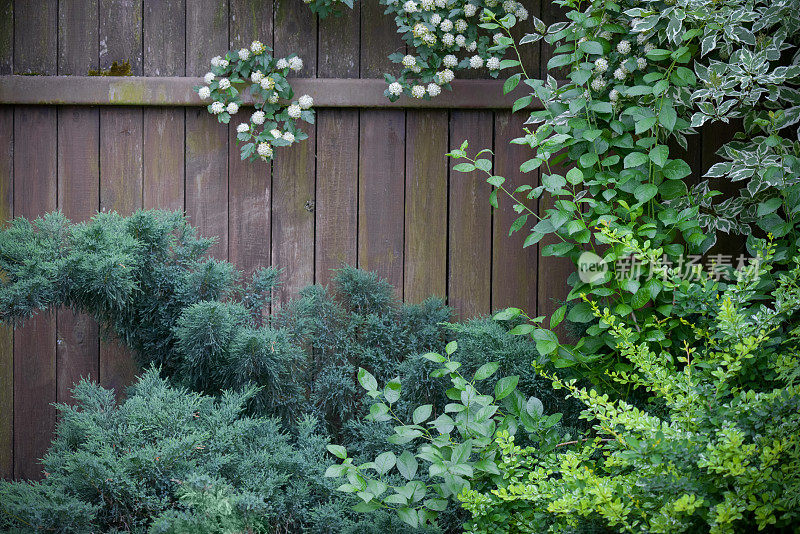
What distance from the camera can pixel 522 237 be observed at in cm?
240

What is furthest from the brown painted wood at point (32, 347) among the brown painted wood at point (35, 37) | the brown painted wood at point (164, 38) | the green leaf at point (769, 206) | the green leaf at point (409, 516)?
the green leaf at point (769, 206)

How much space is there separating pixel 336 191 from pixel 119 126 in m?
0.79

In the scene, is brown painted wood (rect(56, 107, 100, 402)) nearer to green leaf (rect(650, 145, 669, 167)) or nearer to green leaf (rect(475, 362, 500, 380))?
green leaf (rect(475, 362, 500, 380))

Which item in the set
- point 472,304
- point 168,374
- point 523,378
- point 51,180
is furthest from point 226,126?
point 523,378

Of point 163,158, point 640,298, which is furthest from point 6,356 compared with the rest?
point 640,298

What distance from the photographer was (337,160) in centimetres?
237

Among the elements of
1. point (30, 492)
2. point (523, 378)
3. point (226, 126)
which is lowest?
point (30, 492)

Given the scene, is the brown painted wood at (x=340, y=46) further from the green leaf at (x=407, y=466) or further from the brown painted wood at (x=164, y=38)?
the green leaf at (x=407, y=466)

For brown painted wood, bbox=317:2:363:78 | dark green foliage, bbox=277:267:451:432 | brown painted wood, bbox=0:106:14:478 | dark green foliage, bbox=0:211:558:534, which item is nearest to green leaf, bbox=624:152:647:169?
dark green foliage, bbox=0:211:558:534

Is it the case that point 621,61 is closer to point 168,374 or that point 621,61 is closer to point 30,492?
point 168,374

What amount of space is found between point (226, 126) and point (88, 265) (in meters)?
0.79

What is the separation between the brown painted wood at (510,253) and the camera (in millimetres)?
2383

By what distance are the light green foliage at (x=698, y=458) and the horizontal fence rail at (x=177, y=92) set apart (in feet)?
3.28

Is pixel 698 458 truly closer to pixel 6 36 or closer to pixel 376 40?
pixel 376 40
